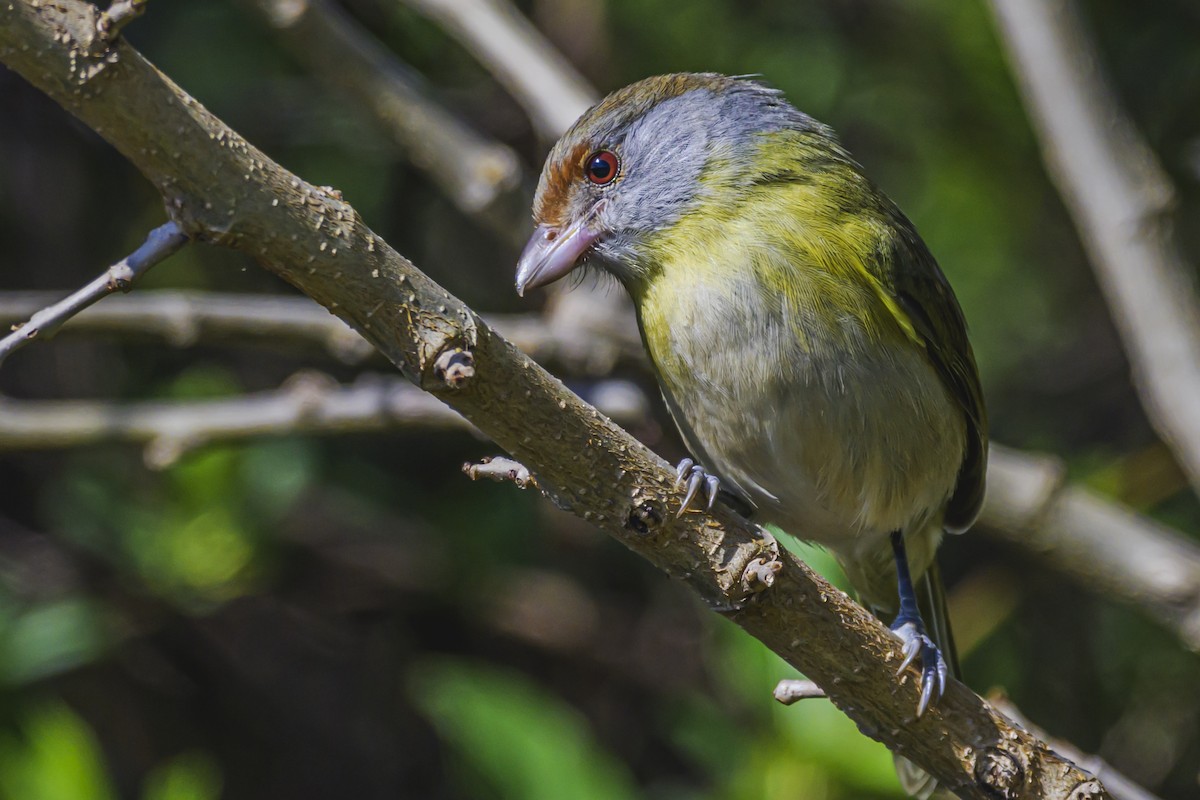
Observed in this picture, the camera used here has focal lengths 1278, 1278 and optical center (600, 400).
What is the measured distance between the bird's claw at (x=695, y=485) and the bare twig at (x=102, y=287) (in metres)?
0.84

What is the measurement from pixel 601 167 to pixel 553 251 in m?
0.28

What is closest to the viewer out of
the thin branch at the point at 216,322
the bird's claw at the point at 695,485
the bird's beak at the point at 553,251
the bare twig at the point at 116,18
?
the bare twig at the point at 116,18

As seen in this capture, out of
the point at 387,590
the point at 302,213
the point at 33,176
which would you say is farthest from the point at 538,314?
the point at 302,213

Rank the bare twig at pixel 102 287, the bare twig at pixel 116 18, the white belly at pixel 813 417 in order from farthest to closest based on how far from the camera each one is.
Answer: the white belly at pixel 813 417, the bare twig at pixel 102 287, the bare twig at pixel 116 18

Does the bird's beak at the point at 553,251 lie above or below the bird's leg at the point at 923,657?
above

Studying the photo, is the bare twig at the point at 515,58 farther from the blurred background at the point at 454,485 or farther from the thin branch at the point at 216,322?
the thin branch at the point at 216,322

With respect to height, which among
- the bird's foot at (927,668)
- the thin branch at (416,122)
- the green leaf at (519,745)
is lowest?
the green leaf at (519,745)

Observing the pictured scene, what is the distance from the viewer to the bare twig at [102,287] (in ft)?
5.04

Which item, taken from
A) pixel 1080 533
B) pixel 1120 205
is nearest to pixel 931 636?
pixel 1080 533

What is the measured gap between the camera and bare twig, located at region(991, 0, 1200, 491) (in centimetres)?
343

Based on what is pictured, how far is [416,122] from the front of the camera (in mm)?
3863

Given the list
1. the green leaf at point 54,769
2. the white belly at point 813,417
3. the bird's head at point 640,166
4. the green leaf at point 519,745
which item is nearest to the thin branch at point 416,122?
the bird's head at point 640,166

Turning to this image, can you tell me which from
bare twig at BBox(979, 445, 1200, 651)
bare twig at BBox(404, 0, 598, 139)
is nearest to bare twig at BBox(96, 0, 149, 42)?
bare twig at BBox(404, 0, 598, 139)

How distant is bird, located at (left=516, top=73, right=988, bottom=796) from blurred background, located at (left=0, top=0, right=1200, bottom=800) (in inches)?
23.7
